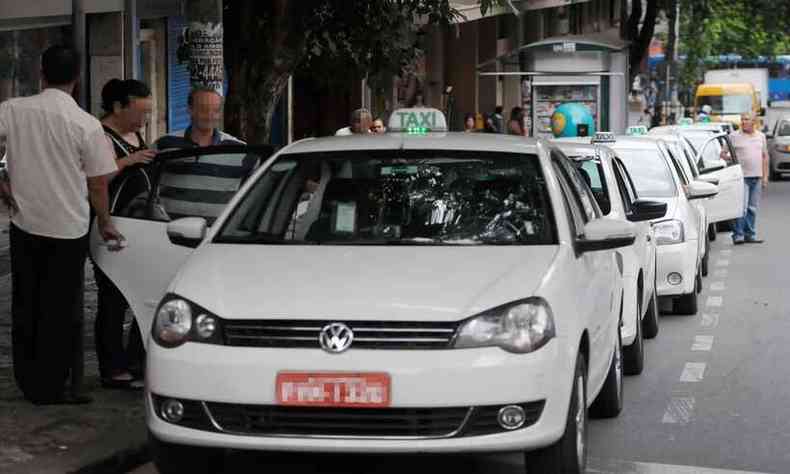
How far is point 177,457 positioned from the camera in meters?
7.16

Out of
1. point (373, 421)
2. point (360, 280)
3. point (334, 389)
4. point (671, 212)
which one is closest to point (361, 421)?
point (373, 421)

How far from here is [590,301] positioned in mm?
7762

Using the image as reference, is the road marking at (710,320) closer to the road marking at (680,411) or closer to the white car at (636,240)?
the white car at (636,240)

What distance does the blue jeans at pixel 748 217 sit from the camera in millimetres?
23500

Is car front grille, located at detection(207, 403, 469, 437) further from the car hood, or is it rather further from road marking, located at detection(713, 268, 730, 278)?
road marking, located at detection(713, 268, 730, 278)

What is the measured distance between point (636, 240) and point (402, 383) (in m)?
4.84

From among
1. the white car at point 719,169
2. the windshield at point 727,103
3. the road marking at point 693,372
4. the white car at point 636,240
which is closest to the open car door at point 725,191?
the white car at point 719,169

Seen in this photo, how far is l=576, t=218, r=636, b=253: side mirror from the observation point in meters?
7.77

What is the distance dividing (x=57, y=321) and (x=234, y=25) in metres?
6.33

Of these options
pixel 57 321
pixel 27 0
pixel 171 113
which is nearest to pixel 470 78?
pixel 171 113

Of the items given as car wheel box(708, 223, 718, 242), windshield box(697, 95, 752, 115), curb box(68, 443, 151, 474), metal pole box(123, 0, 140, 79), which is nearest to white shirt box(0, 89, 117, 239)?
curb box(68, 443, 151, 474)

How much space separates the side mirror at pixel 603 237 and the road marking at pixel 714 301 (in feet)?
27.3

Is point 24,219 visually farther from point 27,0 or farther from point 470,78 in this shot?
point 470,78

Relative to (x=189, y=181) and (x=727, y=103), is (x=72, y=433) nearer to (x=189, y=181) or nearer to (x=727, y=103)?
(x=189, y=181)
